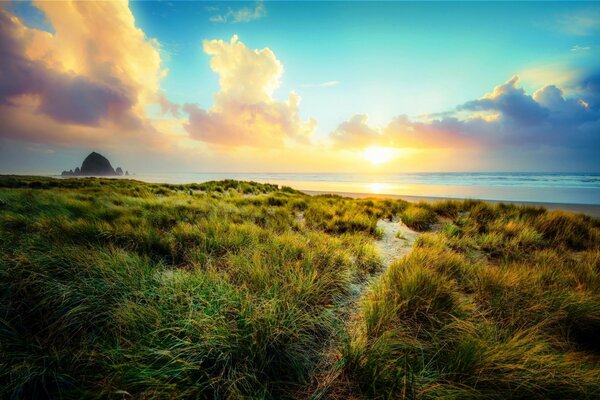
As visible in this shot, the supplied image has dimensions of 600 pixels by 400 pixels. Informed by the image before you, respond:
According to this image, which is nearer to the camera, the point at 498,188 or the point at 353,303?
the point at 353,303

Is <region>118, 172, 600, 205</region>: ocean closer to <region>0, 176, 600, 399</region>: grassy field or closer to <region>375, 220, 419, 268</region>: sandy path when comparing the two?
<region>375, 220, 419, 268</region>: sandy path

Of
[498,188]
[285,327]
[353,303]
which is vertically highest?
[498,188]

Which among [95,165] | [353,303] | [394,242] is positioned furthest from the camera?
[95,165]

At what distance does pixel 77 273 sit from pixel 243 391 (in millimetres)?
2293

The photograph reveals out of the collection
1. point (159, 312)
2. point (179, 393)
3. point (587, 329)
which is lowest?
point (587, 329)

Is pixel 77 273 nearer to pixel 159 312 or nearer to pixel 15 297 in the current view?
pixel 15 297

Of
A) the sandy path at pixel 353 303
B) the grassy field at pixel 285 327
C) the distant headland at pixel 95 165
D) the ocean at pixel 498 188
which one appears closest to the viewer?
the grassy field at pixel 285 327

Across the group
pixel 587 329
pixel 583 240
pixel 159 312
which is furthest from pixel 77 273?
pixel 583 240

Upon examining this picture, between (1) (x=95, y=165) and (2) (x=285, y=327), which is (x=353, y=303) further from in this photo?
(1) (x=95, y=165)

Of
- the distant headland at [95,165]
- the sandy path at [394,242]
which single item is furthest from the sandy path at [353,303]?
the distant headland at [95,165]

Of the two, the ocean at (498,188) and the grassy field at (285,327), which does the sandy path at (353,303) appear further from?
the ocean at (498,188)

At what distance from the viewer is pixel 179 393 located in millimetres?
1325

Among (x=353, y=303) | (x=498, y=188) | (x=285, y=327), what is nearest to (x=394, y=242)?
(x=353, y=303)

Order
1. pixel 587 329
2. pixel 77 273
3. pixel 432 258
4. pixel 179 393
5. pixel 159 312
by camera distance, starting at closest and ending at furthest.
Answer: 1. pixel 179 393
2. pixel 159 312
3. pixel 587 329
4. pixel 77 273
5. pixel 432 258
